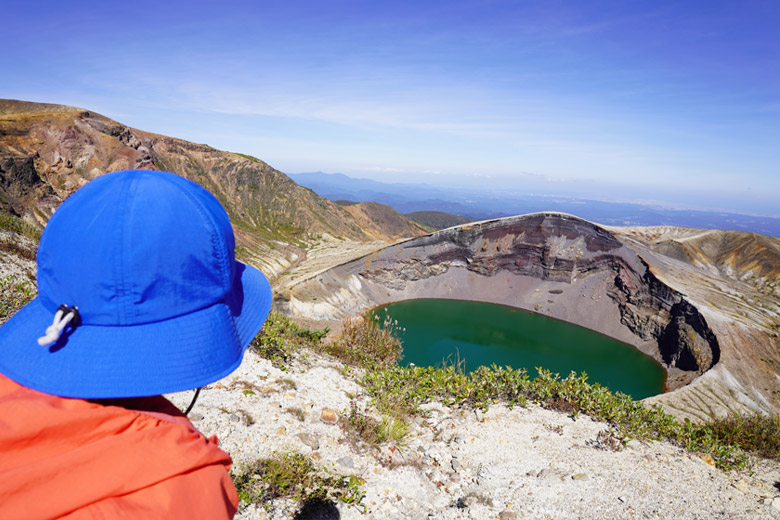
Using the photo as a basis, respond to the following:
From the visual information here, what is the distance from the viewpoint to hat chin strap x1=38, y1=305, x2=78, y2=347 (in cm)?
111

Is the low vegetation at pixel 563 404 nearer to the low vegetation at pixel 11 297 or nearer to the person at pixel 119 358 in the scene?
the low vegetation at pixel 11 297

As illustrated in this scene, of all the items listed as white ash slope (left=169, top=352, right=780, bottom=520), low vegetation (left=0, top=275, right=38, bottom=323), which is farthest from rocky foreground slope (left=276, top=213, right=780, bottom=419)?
low vegetation (left=0, top=275, right=38, bottom=323)

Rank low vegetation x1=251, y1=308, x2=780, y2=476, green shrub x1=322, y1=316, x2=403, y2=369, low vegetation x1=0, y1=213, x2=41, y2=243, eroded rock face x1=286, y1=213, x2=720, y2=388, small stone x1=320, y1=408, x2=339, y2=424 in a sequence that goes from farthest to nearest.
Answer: eroded rock face x1=286, y1=213, x2=720, y2=388 → low vegetation x1=0, y1=213, x2=41, y2=243 → green shrub x1=322, y1=316, x2=403, y2=369 → low vegetation x1=251, y1=308, x2=780, y2=476 → small stone x1=320, y1=408, x2=339, y2=424

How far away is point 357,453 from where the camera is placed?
5070mm

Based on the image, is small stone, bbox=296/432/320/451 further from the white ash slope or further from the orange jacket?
the orange jacket

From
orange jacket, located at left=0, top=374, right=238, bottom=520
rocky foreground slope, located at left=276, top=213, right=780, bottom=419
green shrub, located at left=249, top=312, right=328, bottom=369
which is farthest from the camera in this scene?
rocky foreground slope, located at left=276, top=213, right=780, bottom=419

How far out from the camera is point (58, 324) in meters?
1.15

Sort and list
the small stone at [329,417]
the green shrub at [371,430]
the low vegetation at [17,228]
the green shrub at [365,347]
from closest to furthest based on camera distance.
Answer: the green shrub at [371,430] < the small stone at [329,417] < the green shrub at [365,347] < the low vegetation at [17,228]

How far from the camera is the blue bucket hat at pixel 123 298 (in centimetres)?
117

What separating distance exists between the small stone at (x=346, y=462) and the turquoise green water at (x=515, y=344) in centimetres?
1896

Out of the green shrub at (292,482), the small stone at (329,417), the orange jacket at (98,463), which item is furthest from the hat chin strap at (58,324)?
the small stone at (329,417)

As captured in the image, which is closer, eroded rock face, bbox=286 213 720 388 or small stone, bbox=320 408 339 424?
small stone, bbox=320 408 339 424

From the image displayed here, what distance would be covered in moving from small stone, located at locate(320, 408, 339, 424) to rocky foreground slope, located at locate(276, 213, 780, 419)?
24182 millimetres

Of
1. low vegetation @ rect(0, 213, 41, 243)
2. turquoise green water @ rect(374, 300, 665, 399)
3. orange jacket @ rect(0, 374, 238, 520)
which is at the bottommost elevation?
turquoise green water @ rect(374, 300, 665, 399)
